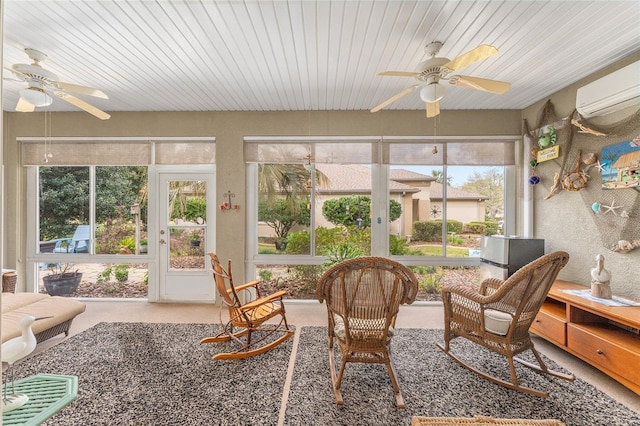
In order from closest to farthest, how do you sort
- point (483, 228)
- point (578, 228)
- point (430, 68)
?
point (430, 68), point (578, 228), point (483, 228)

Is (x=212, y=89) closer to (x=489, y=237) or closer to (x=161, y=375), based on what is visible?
Answer: (x=161, y=375)

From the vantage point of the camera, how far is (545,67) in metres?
3.01

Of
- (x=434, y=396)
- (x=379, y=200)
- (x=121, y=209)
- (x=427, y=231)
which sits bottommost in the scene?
(x=434, y=396)

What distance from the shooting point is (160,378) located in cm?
254

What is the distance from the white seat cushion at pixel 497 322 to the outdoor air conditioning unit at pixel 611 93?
84.0 inches

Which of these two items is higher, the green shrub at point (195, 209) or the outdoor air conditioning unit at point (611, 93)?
the outdoor air conditioning unit at point (611, 93)

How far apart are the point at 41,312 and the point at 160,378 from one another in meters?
1.50

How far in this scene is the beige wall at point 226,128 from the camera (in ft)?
13.7

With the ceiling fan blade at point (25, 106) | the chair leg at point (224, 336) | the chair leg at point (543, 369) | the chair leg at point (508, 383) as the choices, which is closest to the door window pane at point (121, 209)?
the ceiling fan blade at point (25, 106)

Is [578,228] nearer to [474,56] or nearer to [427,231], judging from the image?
[427,231]

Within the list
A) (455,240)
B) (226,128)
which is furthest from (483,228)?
(226,128)

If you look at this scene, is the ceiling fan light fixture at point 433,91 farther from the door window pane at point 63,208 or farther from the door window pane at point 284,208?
the door window pane at point 63,208

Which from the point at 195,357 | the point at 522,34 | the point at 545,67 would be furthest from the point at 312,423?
the point at 545,67

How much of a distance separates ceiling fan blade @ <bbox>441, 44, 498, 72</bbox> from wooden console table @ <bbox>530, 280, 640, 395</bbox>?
7.18 ft
